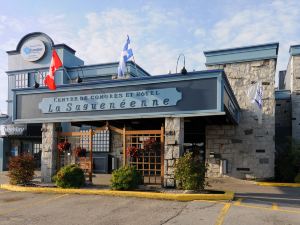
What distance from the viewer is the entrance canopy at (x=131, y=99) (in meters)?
12.0

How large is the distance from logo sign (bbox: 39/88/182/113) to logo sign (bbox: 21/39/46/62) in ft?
32.8

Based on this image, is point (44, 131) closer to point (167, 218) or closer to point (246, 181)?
point (167, 218)

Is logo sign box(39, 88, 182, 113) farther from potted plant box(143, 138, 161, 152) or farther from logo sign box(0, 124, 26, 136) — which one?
logo sign box(0, 124, 26, 136)

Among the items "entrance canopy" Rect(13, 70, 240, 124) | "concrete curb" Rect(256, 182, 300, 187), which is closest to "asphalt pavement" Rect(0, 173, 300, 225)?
"entrance canopy" Rect(13, 70, 240, 124)

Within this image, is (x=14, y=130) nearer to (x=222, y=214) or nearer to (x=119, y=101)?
(x=119, y=101)

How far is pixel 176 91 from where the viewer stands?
12.4 metres

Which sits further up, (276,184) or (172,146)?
(172,146)

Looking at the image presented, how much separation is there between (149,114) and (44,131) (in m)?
5.51

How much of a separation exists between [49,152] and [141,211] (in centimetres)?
714

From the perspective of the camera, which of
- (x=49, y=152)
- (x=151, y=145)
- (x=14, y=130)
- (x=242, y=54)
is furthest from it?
(x=14, y=130)

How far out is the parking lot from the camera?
8406mm

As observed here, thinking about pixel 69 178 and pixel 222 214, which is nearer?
pixel 222 214

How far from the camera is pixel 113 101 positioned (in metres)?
13.6

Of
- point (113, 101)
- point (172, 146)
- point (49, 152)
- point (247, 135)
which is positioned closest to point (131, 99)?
point (113, 101)
